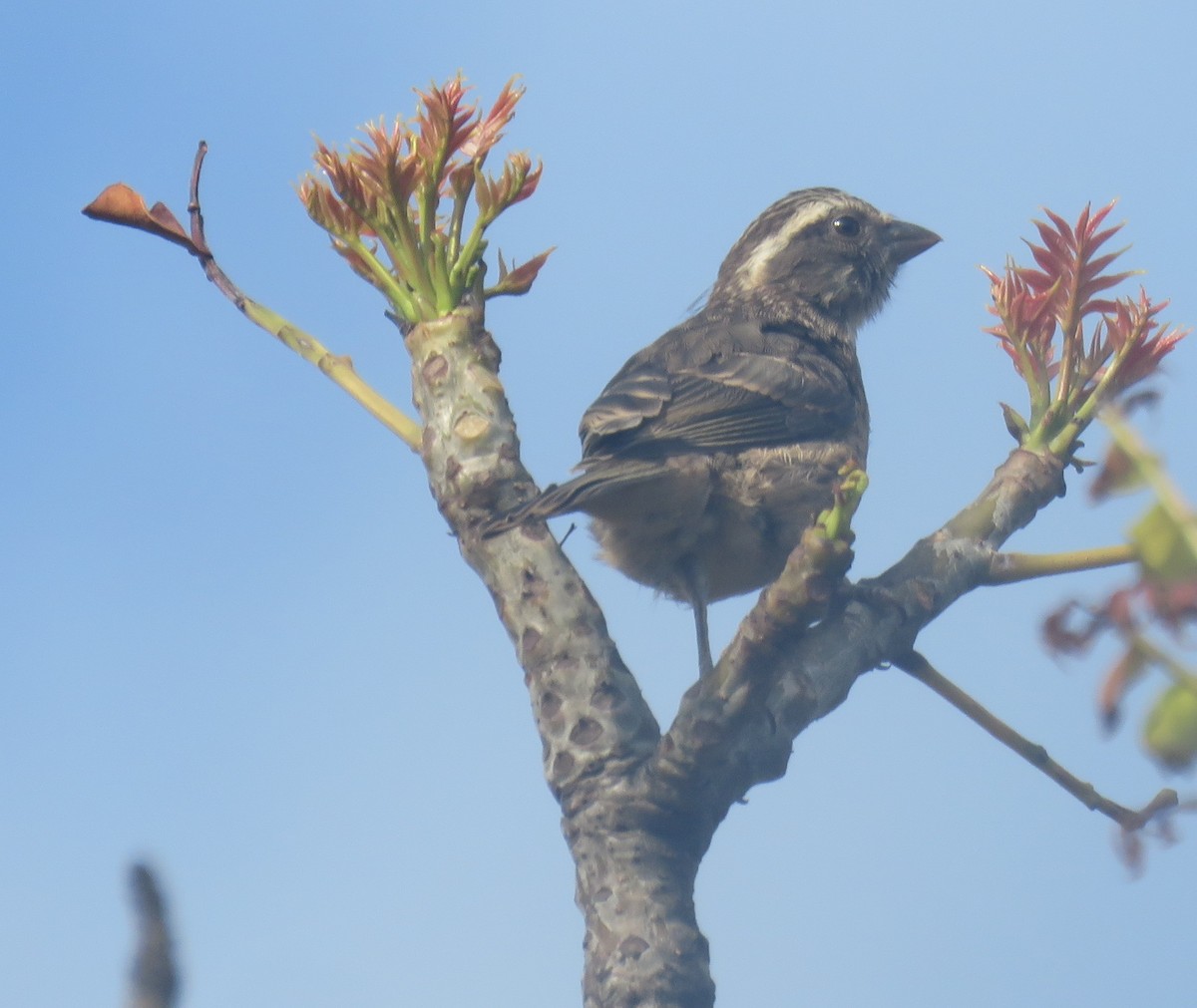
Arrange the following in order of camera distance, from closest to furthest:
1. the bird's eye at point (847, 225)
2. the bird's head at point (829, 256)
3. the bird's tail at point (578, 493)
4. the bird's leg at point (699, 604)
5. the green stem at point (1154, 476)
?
the green stem at point (1154, 476) < the bird's tail at point (578, 493) < the bird's leg at point (699, 604) < the bird's head at point (829, 256) < the bird's eye at point (847, 225)

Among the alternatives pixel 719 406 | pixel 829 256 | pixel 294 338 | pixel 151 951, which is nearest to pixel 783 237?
pixel 829 256

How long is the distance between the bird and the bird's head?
433mm

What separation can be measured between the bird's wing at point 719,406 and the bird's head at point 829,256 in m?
0.85

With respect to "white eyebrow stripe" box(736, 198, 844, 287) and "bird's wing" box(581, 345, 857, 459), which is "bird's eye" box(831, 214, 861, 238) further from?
"bird's wing" box(581, 345, 857, 459)

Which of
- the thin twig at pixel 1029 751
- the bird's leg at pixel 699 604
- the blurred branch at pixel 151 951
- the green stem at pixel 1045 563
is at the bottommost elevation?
the blurred branch at pixel 151 951

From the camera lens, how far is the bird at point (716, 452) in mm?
4824

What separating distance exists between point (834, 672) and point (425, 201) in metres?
1.42

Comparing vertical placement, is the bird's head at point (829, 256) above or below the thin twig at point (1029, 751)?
above

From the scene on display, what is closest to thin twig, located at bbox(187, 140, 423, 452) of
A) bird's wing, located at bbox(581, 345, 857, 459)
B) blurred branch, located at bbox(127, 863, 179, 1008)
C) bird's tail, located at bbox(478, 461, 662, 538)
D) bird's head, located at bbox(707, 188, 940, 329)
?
bird's tail, located at bbox(478, 461, 662, 538)

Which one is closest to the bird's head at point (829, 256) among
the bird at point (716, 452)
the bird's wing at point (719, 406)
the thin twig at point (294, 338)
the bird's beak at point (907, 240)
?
the bird's beak at point (907, 240)

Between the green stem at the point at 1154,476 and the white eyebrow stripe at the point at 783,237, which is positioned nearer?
the green stem at the point at 1154,476

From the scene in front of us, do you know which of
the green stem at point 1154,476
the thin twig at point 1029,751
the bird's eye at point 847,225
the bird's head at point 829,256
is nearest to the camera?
the green stem at point 1154,476

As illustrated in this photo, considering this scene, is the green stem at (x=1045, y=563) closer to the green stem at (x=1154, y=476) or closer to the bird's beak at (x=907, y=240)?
the green stem at (x=1154, y=476)

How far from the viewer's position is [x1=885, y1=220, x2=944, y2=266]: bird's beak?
688cm
